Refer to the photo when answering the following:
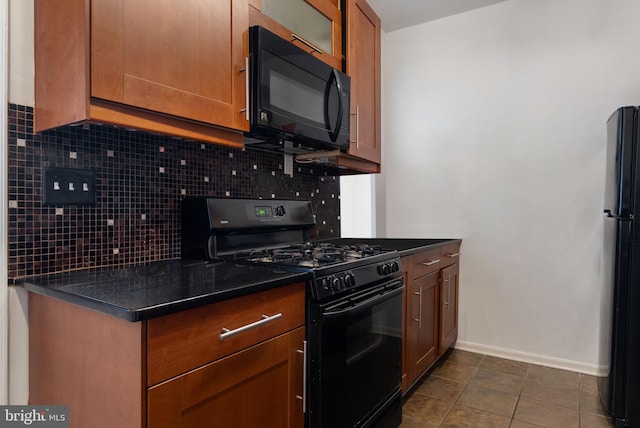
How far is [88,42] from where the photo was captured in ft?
3.22

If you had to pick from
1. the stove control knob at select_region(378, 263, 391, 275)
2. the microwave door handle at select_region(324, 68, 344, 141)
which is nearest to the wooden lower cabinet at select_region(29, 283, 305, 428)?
the stove control knob at select_region(378, 263, 391, 275)

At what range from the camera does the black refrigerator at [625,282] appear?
1767 mm

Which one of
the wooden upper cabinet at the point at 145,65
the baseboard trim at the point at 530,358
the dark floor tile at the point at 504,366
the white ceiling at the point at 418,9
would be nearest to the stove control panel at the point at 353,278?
the wooden upper cabinet at the point at 145,65

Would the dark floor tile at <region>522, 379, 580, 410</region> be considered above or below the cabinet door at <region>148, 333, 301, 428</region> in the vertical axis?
below

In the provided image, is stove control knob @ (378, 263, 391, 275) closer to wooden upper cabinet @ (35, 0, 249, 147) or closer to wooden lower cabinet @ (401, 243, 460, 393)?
wooden lower cabinet @ (401, 243, 460, 393)

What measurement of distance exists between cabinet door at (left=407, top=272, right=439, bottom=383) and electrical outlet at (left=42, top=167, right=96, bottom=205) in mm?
1544

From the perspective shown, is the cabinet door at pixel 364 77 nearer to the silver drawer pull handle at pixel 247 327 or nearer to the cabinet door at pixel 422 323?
the cabinet door at pixel 422 323

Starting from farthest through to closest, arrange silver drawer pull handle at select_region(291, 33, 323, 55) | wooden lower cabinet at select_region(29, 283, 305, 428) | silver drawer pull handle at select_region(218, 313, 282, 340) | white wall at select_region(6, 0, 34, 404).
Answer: silver drawer pull handle at select_region(291, 33, 323, 55) < white wall at select_region(6, 0, 34, 404) < silver drawer pull handle at select_region(218, 313, 282, 340) < wooden lower cabinet at select_region(29, 283, 305, 428)

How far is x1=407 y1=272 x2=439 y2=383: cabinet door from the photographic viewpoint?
206 centimetres

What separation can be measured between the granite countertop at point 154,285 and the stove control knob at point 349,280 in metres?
0.21

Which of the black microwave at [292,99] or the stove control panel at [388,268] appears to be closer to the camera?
the black microwave at [292,99]

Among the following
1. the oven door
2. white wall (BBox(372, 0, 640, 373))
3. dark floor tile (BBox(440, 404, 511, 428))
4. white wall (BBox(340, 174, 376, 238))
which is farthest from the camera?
white wall (BBox(340, 174, 376, 238))

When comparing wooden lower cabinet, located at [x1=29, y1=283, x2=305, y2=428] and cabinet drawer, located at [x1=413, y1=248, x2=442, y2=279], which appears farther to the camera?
cabinet drawer, located at [x1=413, y1=248, x2=442, y2=279]

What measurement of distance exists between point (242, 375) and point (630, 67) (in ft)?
9.23
